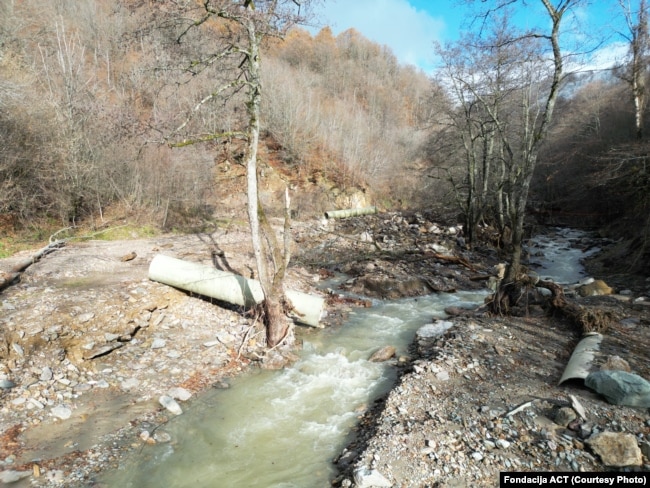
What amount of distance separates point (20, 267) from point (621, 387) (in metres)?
11.2

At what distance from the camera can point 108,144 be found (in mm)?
13625

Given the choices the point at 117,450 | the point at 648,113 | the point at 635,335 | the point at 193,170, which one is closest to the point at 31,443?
the point at 117,450

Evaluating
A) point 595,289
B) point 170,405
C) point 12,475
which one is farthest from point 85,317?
point 595,289

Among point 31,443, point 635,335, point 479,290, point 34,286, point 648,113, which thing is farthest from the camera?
point 648,113

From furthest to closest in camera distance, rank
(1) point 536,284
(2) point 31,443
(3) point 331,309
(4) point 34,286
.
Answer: (3) point 331,309, (1) point 536,284, (4) point 34,286, (2) point 31,443

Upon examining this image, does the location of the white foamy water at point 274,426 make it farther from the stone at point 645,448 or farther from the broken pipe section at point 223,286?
the stone at point 645,448

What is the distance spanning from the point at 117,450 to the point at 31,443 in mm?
940

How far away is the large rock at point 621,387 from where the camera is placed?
13.4 feet

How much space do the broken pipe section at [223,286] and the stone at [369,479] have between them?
13.1ft

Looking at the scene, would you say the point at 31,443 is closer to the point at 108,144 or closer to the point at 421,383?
the point at 421,383

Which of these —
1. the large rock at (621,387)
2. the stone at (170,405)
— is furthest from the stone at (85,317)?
the large rock at (621,387)

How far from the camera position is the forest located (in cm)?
697

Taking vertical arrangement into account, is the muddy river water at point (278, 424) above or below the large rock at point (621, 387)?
below

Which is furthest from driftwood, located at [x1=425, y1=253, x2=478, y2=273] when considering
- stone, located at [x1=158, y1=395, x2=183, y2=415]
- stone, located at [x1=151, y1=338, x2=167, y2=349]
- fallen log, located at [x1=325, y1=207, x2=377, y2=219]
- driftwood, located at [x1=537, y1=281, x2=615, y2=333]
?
fallen log, located at [x1=325, y1=207, x2=377, y2=219]
